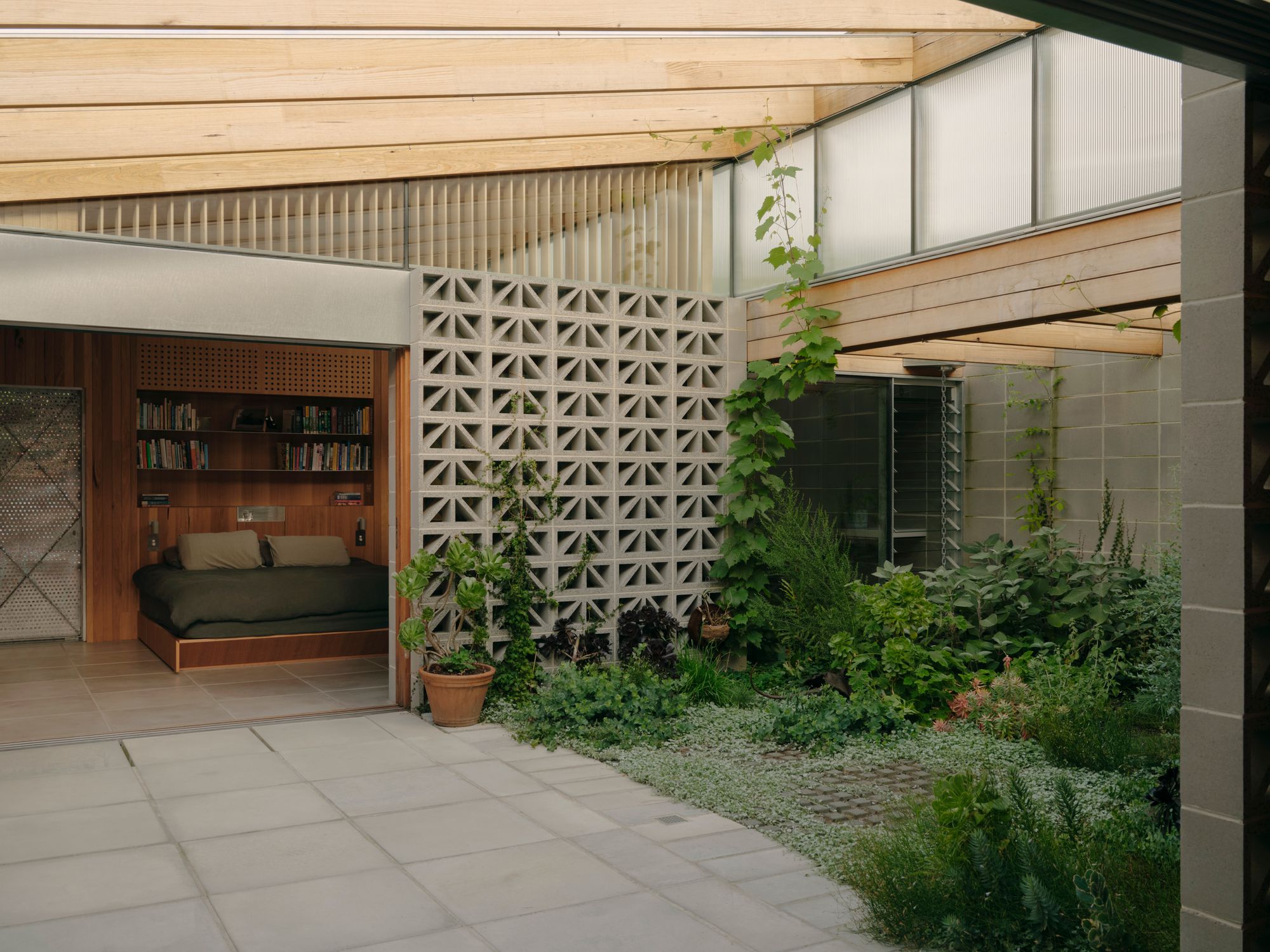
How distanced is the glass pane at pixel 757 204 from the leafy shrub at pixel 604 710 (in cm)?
307

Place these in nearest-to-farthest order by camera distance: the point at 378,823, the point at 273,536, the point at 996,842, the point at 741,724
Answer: the point at 996,842, the point at 378,823, the point at 741,724, the point at 273,536

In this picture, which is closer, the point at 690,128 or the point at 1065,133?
the point at 1065,133

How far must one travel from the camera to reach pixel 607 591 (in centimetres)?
729

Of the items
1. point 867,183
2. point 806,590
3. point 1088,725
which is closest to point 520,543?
point 806,590

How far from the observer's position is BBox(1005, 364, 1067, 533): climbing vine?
8266mm

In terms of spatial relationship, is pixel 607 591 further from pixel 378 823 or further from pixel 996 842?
pixel 996 842

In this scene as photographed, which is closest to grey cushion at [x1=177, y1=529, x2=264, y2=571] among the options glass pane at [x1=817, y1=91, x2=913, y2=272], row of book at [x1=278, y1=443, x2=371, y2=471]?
row of book at [x1=278, y1=443, x2=371, y2=471]

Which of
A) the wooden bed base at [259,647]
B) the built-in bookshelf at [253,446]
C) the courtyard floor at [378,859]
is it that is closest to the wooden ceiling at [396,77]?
the courtyard floor at [378,859]

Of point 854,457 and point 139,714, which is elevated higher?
point 854,457

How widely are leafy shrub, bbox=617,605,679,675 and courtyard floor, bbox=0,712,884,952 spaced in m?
1.33

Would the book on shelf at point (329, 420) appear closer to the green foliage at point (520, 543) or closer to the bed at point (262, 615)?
the bed at point (262, 615)

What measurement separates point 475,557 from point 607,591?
118 centimetres

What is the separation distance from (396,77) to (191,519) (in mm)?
6304

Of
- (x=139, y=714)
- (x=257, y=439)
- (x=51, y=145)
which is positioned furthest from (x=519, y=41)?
(x=257, y=439)
